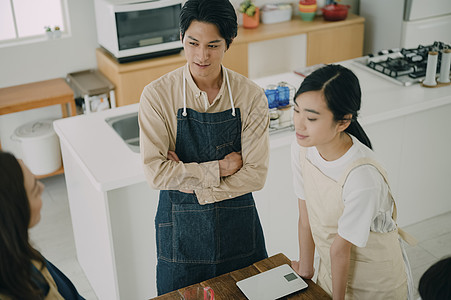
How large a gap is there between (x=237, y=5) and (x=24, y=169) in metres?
3.96

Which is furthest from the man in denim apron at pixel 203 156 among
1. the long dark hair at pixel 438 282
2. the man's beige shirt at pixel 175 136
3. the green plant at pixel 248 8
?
the green plant at pixel 248 8

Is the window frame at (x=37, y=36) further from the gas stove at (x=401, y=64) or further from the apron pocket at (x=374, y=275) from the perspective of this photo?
the apron pocket at (x=374, y=275)

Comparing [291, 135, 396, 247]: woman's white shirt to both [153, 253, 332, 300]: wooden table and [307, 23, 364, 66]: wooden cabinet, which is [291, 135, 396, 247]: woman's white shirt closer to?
[153, 253, 332, 300]: wooden table

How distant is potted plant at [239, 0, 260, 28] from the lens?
474 cm

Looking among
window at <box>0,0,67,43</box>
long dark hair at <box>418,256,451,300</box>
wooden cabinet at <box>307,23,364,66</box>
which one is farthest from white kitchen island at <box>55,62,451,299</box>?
window at <box>0,0,67,43</box>

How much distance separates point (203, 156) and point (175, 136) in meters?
0.12

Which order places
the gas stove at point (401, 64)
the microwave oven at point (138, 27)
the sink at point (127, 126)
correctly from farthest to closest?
the microwave oven at point (138, 27)
the gas stove at point (401, 64)
the sink at point (127, 126)

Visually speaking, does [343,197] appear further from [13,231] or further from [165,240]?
[13,231]

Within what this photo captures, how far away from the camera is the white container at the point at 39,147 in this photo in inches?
154

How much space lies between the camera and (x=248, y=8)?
4754 millimetres

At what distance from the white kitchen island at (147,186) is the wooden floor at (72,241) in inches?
2.5

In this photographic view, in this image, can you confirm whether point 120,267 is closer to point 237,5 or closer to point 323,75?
point 323,75

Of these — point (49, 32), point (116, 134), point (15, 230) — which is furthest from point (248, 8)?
point (15, 230)

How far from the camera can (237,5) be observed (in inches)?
193
